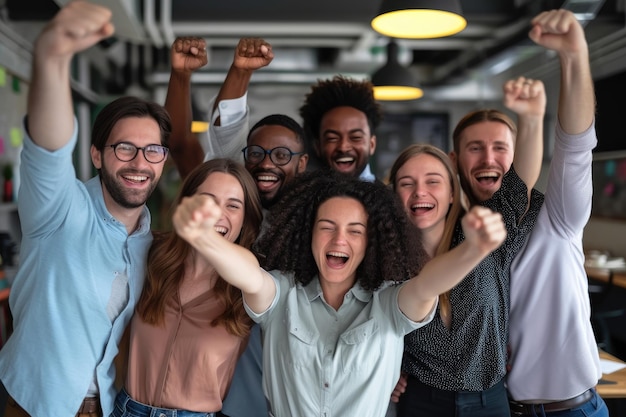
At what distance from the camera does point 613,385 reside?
2.61 m

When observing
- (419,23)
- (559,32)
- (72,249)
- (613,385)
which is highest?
(419,23)

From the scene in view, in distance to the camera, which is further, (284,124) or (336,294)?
(284,124)

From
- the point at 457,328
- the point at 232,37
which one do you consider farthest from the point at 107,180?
the point at 232,37

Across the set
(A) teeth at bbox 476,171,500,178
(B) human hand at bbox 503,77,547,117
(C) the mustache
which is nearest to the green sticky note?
(C) the mustache

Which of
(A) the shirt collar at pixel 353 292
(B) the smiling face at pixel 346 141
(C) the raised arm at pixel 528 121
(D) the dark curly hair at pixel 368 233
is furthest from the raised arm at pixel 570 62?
(B) the smiling face at pixel 346 141

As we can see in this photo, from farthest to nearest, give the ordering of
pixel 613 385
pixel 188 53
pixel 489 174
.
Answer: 1. pixel 613 385
2. pixel 188 53
3. pixel 489 174

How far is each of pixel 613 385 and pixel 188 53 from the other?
94.3 inches

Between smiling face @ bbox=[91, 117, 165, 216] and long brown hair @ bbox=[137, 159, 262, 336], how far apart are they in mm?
164

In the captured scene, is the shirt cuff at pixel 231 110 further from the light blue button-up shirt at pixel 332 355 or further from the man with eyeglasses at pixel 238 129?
the light blue button-up shirt at pixel 332 355

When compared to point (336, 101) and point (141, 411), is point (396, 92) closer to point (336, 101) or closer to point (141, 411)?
point (336, 101)

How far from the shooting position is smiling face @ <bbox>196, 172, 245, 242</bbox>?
205 cm

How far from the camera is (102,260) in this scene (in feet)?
6.43

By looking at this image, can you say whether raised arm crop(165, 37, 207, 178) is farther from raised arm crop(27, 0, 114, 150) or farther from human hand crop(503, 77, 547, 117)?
human hand crop(503, 77, 547, 117)

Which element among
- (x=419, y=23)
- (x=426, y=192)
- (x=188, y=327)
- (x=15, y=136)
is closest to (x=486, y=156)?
(x=426, y=192)
